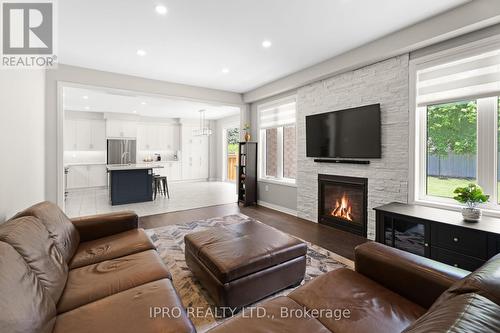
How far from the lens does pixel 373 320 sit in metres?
1.16

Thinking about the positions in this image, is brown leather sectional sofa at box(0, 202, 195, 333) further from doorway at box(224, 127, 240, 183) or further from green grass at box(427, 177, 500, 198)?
doorway at box(224, 127, 240, 183)

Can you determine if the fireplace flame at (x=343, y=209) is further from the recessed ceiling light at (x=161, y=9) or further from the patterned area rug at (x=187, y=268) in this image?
the recessed ceiling light at (x=161, y=9)

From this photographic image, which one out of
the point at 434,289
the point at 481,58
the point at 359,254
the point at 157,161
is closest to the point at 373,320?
the point at 434,289

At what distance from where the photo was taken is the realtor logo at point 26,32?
216 cm

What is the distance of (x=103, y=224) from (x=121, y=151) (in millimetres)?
7332

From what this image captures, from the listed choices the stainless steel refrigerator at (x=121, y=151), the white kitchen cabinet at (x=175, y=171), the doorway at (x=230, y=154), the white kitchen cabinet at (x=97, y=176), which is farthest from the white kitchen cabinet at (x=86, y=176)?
the doorway at (x=230, y=154)

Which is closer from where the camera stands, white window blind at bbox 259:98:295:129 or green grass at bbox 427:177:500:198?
green grass at bbox 427:177:500:198

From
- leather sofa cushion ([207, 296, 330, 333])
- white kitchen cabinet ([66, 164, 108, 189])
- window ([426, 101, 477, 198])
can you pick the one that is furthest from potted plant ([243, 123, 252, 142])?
white kitchen cabinet ([66, 164, 108, 189])

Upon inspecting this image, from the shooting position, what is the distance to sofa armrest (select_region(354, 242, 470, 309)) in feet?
4.21

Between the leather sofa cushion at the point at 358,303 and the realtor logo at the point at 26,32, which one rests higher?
the realtor logo at the point at 26,32

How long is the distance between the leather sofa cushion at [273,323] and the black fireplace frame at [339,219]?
282cm

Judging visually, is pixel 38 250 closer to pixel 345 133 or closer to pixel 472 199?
pixel 472 199

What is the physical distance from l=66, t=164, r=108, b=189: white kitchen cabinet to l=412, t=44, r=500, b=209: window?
9.60m

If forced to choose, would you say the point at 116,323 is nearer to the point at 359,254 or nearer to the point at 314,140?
the point at 359,254
